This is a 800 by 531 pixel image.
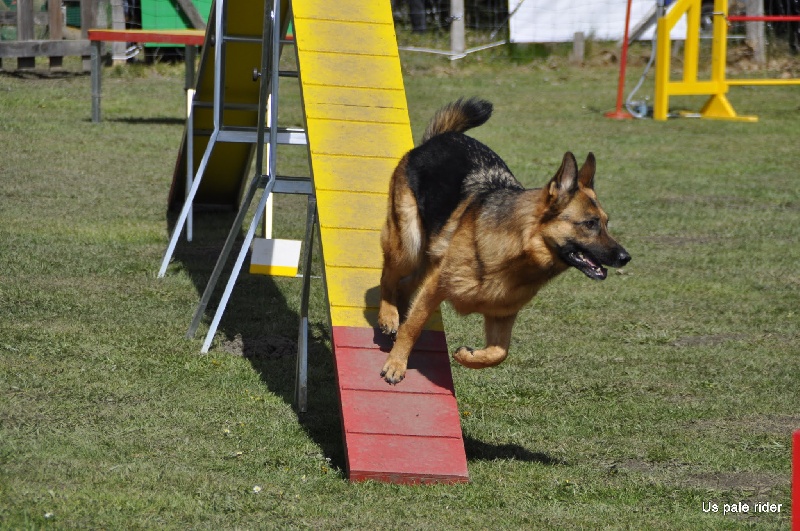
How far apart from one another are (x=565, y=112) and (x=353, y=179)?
1369cm

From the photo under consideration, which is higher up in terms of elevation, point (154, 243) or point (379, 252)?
point (379, 252)

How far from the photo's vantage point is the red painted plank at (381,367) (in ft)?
19.8

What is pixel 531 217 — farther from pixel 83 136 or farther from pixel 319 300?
pixel 83 136

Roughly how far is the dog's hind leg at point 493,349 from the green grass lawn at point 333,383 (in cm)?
58

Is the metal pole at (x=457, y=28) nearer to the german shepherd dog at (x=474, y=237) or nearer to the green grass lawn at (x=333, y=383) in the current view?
the green grass lawn at (x=333, y=383)

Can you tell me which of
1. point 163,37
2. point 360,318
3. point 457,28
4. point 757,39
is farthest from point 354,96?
point 757,39

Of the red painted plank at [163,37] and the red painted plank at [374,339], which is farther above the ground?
the red painted plank at [163,37]

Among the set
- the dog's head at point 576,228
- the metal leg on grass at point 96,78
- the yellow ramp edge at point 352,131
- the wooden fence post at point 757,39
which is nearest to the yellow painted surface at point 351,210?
the yellow ramp edge at point 352,131

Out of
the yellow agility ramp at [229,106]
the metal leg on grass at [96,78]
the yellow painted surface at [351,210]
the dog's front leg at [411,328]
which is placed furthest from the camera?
the metal leg on grass at [96,78]

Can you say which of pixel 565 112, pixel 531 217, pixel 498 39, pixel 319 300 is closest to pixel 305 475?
pixel 531 217

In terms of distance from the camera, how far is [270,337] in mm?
8336

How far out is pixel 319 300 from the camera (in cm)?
954

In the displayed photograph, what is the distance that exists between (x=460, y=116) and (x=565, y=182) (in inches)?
70.8

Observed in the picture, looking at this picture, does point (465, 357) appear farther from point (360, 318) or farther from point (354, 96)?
point (354, 96)
